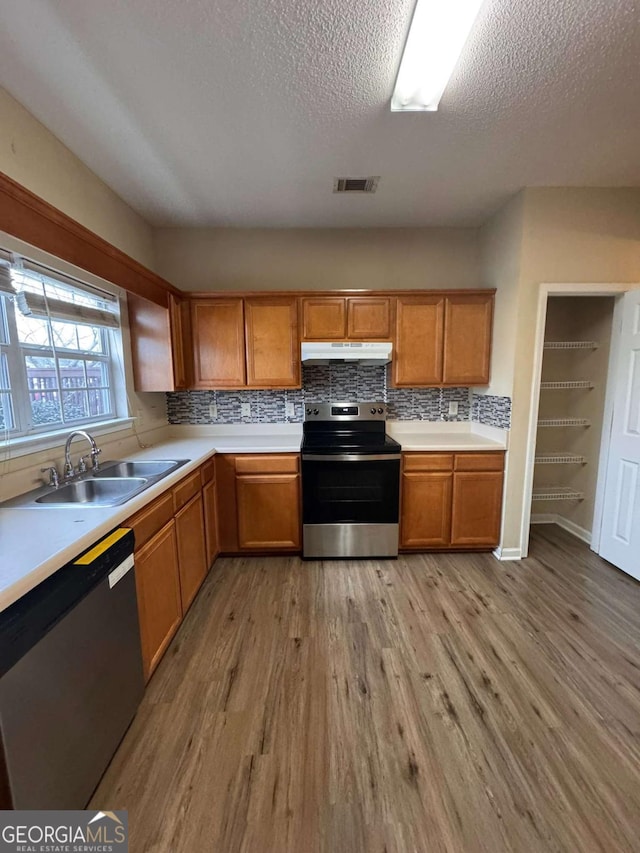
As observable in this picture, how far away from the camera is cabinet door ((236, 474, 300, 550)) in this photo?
2721 millimetres

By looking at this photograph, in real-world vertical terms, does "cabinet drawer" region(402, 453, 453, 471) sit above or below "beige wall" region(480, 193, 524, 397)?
below

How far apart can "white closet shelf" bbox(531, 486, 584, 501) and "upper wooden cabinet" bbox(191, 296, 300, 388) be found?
2291 mm

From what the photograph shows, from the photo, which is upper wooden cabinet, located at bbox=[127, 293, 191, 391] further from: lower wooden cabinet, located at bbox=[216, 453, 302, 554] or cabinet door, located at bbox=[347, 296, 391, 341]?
cabinet door, located at bbox=[347, 296, 391, 341]

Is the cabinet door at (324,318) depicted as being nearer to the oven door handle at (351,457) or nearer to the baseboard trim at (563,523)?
the oven door handle at (351,457)

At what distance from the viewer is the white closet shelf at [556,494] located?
3.00 metres

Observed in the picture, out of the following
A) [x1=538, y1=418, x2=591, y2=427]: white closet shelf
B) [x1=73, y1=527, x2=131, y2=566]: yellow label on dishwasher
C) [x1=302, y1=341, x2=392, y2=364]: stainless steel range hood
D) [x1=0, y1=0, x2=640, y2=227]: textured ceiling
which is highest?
[x1=0, y1=0, x2=640, y2=227]: textured ceiling

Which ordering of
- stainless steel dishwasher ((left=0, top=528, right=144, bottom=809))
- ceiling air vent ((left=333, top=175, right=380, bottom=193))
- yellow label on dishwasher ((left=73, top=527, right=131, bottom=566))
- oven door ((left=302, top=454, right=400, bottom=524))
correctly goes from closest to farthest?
stainless steel dishwasher ((left=0, top=528, right=144, bottom=809))
yellow label on dishwasher ((left=73, top=527, right=131, bottom=566))
ceiling air vent ((left=333, top=175, right=380, bottom=193))
oven door ((left=302, top=454, right=400, bottom=524))

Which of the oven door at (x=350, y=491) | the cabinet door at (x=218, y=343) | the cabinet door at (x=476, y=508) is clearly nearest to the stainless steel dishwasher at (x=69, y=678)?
the oven door at (x=350, y=491)

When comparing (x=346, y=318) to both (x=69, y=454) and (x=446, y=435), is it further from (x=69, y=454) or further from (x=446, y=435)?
(x=69, y=454)

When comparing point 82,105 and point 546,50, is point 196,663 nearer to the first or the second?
point 82,105

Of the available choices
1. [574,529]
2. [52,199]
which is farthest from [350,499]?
[52,199]

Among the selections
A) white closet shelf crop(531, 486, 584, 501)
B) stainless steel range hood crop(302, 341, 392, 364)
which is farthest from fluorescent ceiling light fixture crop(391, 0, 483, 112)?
white closet shelf crop(531, 486, 584, 501)

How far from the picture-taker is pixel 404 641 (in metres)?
1.91

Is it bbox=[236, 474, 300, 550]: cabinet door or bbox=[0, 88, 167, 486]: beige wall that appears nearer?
bbox=[0, 88, 167, 486]: beige wall
